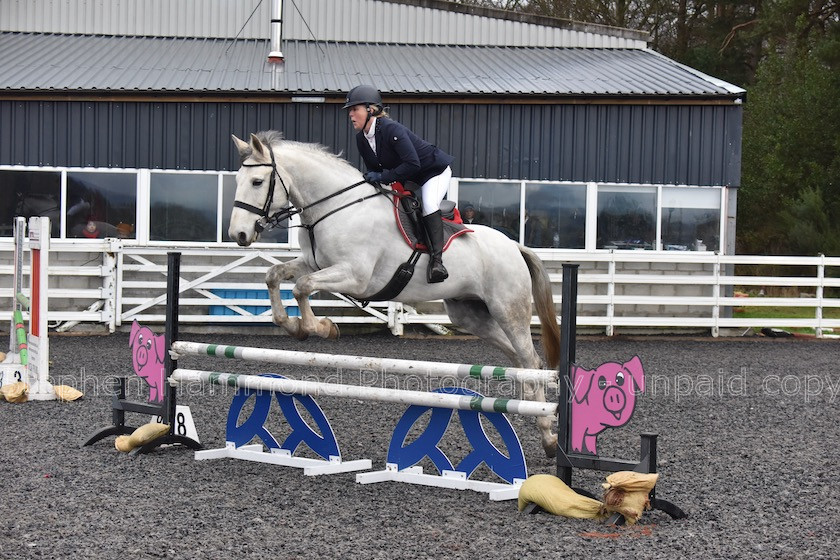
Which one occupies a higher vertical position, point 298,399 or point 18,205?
point 18,205

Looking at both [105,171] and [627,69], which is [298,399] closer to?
[105,171]

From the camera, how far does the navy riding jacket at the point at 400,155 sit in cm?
596

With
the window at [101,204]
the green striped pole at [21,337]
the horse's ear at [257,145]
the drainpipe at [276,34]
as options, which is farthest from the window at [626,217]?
the horse's ear at [257,145]

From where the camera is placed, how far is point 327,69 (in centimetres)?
1595

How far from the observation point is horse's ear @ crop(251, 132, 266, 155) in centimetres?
572

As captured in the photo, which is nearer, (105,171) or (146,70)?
(105,171)

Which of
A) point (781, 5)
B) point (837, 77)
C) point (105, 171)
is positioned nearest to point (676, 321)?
point (105, 171)

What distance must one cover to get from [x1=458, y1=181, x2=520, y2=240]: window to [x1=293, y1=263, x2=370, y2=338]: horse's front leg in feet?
28.9

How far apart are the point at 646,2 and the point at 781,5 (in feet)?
13.3

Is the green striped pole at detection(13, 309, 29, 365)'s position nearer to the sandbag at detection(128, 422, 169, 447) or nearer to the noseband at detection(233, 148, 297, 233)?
the sandbag at detection(128, 422, 169, 447)

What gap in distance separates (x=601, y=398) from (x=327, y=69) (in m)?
12.1

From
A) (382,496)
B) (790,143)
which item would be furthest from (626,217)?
(790,143)

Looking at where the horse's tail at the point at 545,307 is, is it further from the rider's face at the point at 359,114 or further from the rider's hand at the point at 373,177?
the rider's face at the point at 359,114

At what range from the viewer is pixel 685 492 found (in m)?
5.25
